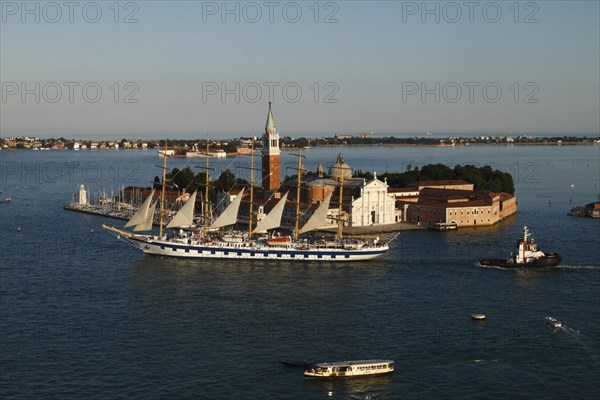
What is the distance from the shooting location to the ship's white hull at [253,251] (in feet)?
132

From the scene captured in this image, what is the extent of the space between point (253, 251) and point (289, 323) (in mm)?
14323

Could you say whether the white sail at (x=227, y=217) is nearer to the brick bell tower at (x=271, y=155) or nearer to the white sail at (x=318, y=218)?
the white sail at (x=318, y=218)

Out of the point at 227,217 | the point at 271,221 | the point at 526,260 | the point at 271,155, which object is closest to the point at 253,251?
the point at 271,221

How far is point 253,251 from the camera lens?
40.7 metres

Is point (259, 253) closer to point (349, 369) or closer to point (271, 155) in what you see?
point (349, 369)

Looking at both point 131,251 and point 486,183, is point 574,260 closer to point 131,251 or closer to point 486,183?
point 131,251

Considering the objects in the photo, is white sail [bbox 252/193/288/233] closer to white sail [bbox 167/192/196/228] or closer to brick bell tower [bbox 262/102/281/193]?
white sail [bbox 167/192/196/228]

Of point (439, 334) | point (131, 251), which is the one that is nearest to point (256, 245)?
point (131, 251)

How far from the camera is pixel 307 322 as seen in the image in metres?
26.8

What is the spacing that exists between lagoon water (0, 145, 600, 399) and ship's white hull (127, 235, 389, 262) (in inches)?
40.3

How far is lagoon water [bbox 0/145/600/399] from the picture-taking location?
68.1 ft

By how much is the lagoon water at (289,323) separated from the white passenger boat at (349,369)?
10.6 inches

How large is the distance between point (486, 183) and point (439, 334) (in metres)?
47.7

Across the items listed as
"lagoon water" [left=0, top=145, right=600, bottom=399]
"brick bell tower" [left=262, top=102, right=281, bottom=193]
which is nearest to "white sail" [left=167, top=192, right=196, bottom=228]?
"lagoon water" [left=0, top=145, right=600, bottom=399]
